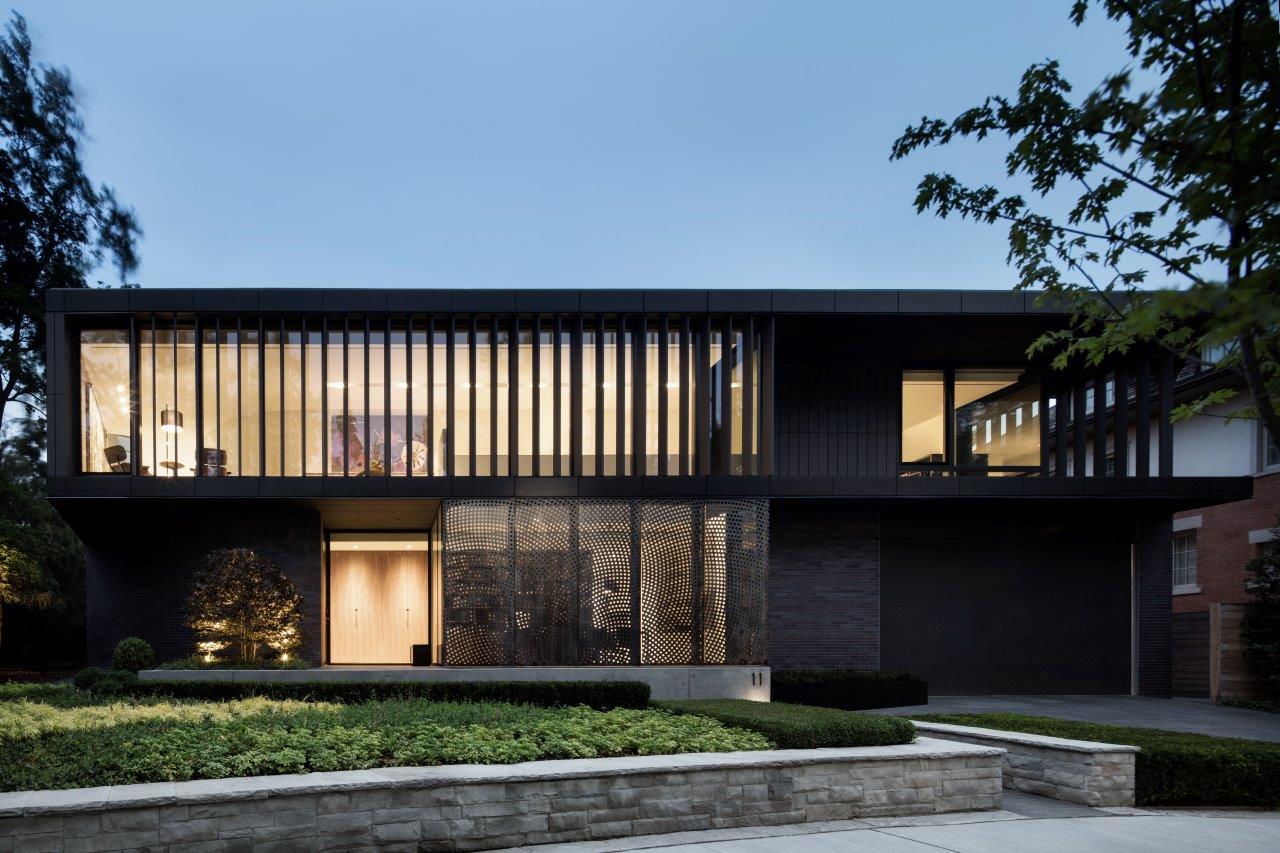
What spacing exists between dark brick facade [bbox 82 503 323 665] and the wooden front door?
12.5ft

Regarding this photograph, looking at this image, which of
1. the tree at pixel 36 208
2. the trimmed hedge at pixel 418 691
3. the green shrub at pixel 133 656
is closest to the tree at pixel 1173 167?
the trimmed hedge at pixel 418 691

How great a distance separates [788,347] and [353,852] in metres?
16.8

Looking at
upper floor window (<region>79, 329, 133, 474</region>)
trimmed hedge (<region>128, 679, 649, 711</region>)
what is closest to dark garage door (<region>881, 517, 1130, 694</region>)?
trimmed hedge (<region>128, 679, 649, 711</region>)

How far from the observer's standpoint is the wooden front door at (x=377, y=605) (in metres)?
26.0

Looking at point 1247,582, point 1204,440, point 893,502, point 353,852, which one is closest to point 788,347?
point 893,502

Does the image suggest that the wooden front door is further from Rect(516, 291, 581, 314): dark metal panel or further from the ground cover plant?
the ground cover plant

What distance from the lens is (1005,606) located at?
2289 centimetres

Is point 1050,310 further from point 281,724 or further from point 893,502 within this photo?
point 281,724

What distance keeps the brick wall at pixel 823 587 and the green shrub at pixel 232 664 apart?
963 centimetres

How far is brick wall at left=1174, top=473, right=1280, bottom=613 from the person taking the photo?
81.0ft

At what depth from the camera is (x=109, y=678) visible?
17438 mm

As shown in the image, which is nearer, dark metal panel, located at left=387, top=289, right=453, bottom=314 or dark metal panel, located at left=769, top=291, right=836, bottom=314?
dark metal panel, located at left=769, top=291, right=836, bottom=314

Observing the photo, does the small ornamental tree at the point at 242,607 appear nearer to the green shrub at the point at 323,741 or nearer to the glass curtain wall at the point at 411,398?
the glass curtain wall at the point at 411,398

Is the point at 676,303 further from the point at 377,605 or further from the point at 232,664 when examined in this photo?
the point at 377,605
